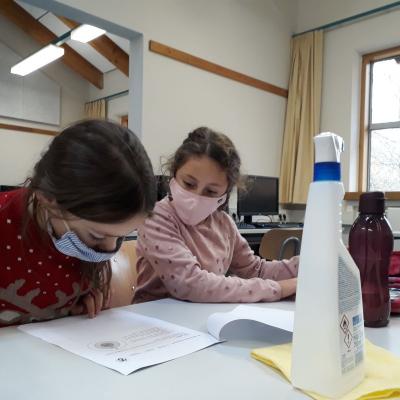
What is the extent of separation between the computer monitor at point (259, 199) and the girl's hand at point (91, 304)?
269 centimetres

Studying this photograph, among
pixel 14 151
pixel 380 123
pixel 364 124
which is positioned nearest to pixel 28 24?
pixel 14 151

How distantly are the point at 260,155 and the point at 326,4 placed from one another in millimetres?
1655

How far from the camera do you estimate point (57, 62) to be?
22.5 feet

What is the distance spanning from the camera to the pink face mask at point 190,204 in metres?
1.14

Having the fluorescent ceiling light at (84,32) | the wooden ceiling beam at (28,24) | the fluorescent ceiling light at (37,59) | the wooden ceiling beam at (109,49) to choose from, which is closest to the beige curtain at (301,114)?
the fluorescent ceiling light at (84,32)

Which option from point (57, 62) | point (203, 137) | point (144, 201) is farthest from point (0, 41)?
point (144, 201)

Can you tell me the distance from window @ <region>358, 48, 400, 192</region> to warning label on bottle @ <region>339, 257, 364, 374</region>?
12.7 feet

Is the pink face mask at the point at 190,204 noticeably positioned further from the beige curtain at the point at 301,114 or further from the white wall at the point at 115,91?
the white wall at the point at 115,91

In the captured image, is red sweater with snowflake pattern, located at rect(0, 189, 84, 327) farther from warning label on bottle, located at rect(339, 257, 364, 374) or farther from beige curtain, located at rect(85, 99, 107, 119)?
beige curtain, located at rect(85, 99, 107, 119)

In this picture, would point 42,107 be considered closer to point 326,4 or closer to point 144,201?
point 326,4

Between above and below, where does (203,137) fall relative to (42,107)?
below

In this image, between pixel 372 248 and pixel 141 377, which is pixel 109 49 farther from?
pixel 141 377

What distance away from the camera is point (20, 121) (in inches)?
258

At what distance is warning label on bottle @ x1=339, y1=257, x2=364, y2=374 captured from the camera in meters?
0.48
